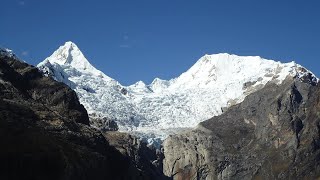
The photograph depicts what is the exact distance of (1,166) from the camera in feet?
598

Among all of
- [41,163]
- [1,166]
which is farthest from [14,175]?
[41,163]

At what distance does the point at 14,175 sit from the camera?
182500 mm

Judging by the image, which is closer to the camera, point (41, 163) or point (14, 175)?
point (14, 175)

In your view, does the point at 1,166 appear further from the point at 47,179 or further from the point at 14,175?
the point at 47,179

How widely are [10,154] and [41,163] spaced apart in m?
11.6

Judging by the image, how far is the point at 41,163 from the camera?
198 m

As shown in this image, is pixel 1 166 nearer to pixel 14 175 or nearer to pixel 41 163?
pixel 14 175

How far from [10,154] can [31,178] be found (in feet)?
28.1

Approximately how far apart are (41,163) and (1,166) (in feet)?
59.2

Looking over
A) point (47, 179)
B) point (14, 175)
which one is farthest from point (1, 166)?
point (47, 179)

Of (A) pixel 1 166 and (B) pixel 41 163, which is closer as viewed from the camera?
(A) pixel 1 166

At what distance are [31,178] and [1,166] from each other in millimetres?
10130

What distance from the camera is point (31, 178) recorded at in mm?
188875

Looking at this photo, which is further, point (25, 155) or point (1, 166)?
point (25, 155)
